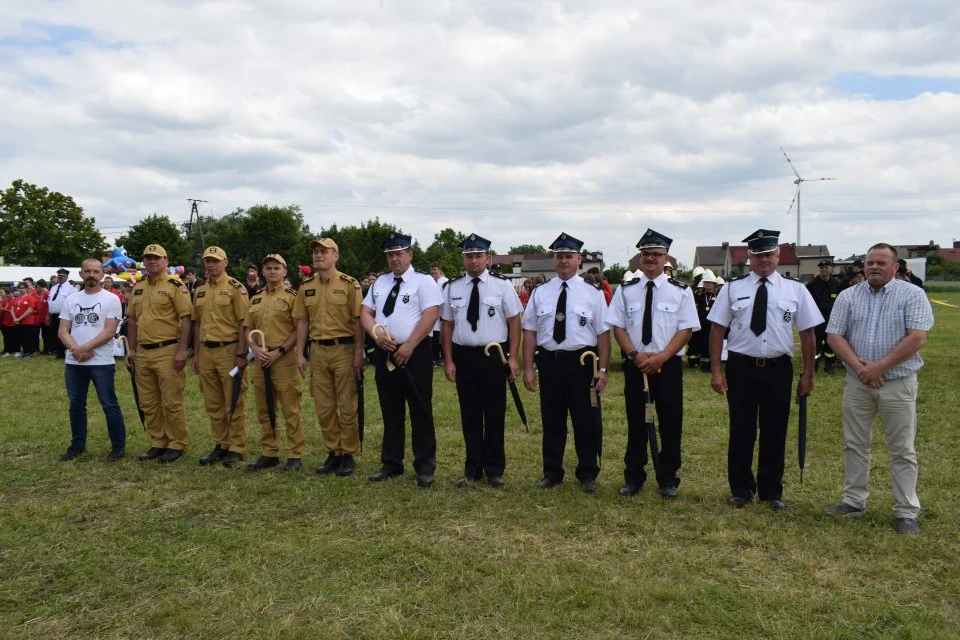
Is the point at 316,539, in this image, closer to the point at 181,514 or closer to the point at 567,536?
the point at 181,514

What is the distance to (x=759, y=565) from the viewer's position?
437 cm

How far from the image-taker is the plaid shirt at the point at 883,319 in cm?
490

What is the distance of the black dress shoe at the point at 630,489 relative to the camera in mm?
5809

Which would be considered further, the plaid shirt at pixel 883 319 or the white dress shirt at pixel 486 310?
the white dress shirt at pixel 486 310

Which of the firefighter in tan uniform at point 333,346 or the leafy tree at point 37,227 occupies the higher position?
the leafy tree at point 37,227

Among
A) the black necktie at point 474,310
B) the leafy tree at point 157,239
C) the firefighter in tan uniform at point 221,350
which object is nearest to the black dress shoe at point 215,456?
the firefighter in tan uniform at point 221,350

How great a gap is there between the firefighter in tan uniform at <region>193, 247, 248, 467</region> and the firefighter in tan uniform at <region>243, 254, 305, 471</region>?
20 centimetres

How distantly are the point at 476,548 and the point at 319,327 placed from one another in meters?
2.66

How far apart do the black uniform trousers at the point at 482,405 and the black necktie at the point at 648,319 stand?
118 cm

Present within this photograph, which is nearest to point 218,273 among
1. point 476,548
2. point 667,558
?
point 476,548

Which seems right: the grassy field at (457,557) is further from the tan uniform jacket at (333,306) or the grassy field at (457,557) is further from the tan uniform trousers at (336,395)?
the tan uniform jacket at (333,306)

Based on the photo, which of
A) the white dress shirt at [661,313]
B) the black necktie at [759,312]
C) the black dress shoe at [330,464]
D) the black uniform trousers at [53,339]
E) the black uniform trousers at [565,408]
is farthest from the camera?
the black uniform trousers at [53,339]

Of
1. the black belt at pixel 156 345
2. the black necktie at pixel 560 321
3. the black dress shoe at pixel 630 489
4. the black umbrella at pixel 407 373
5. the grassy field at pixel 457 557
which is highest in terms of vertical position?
the black necktie at pixel 560 321

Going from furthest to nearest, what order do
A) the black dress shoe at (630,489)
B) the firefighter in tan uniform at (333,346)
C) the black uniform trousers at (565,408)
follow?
the firefighter in tan uniform at (333,346) → the black uniform trousers at (565,408) → the black dress shoe at (630,489)
